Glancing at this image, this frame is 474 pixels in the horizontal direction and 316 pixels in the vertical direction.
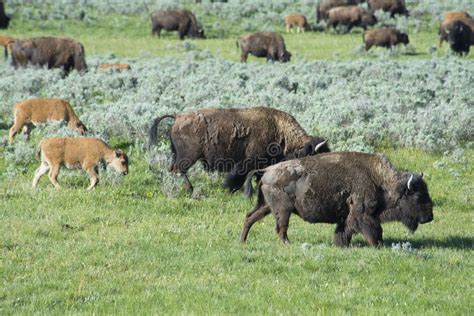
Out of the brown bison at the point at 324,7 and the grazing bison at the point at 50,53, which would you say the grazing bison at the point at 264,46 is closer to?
the grazing bison at the point at 50,53

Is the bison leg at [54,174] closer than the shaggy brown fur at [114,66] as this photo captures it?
Yes

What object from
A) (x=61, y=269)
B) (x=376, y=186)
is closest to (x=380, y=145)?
(x=376, y=186)

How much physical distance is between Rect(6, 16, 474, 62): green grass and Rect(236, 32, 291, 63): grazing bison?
0.66m

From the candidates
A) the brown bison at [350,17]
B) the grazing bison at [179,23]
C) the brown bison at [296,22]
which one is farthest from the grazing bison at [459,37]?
the grazing bison at [179,23]

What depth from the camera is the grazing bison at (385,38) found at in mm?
34062

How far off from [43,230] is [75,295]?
8.39 feet

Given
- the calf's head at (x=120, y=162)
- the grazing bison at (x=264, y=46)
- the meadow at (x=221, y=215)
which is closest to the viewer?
the meadow at (x=221, y=215)

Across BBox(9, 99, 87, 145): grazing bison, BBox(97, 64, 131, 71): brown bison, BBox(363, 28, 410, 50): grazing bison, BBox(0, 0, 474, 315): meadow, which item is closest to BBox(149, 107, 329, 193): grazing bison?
BBox(0, 0, 474, 315): meadow

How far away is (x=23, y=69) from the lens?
26.3m

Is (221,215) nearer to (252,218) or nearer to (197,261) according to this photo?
(252,218)

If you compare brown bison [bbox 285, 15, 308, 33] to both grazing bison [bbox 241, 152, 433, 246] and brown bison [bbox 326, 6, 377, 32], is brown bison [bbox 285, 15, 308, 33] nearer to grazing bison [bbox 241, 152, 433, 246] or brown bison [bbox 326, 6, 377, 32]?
brown bison [bbox 326, 6, 377, 32]

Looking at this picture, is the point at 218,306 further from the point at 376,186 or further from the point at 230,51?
the point at 230,51

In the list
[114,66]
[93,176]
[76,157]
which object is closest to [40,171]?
[76,157]

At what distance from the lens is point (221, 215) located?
1213 centimetres
